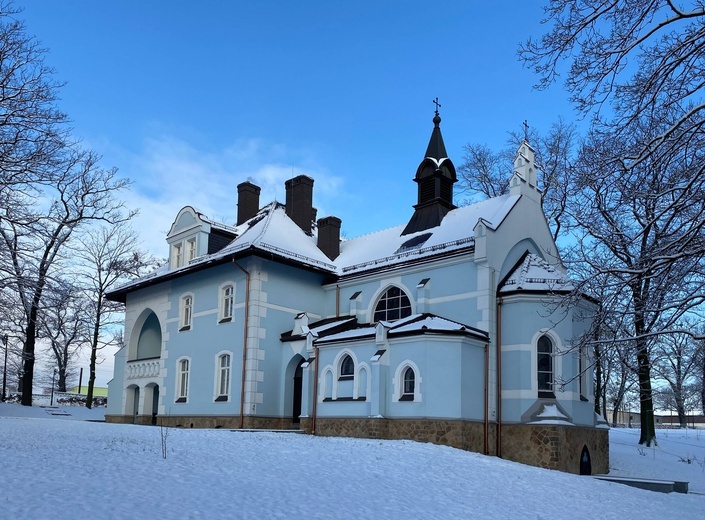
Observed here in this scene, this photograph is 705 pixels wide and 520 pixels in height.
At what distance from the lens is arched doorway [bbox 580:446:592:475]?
1861cm

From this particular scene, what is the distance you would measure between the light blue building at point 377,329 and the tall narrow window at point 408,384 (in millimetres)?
58

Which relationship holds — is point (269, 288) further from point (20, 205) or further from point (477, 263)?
point (20, 205)

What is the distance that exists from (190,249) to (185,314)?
2623mm

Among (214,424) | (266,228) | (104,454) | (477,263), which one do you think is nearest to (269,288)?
(266,228)

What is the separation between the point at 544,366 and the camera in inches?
749

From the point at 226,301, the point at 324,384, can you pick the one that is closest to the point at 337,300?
the point at 226,301

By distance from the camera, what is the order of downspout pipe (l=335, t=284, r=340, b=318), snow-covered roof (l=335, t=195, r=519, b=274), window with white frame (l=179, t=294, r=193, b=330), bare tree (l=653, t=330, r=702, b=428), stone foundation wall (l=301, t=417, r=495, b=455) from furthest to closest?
window with white frame (l=179, t=294, r=193, b=330) < downspout pipe (l=335, t=284, r=340, b=318) < snow-covered roof (l=335, t=195, r=519, b=274) < stone foundation wall (l=301, t=417, r=495, b=455) < bare tree (l=653, t=330, r=702, b=428)

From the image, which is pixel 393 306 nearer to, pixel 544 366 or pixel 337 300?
pixel 337 300

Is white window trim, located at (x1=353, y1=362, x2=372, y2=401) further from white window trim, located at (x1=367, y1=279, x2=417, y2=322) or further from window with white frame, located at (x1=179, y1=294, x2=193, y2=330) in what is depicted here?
window with white frame, located at (x1=179, y1=294, x2=193, y2=330)

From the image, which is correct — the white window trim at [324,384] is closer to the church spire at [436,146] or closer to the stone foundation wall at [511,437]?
the stone foundation wall at [511,437]

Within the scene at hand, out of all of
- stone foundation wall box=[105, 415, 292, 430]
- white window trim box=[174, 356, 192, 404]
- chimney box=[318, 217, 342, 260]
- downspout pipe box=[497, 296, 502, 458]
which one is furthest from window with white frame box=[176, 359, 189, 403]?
downspout pipe box=[497, 296, 502, 458]

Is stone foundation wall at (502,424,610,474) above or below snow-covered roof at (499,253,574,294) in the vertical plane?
below

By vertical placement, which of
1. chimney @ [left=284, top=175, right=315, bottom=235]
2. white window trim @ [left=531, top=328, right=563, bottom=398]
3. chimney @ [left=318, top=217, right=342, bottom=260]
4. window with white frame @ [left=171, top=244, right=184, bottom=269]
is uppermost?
chimney @ [left=284, top=175, right=315, bottom=235]

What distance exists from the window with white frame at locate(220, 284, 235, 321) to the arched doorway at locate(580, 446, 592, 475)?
12641 mm
